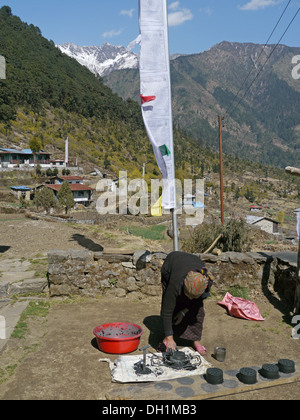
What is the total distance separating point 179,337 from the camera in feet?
19.0

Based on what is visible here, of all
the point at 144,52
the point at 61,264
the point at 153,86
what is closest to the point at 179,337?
the point at 61,264

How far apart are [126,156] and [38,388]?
100 m

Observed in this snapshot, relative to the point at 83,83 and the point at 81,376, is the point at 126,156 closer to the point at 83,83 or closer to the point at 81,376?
the point at 83,83

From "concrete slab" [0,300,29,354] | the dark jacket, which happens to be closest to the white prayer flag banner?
the dark jacket

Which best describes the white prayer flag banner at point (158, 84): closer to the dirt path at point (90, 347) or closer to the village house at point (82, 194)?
the dirt path at point (90, 347)

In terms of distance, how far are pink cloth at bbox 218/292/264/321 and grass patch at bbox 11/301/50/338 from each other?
343 centimetres

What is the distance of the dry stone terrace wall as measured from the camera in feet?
26.0

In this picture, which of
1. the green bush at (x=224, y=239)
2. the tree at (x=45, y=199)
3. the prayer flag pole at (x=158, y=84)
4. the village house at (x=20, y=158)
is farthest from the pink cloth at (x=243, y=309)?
the village house at (x=20, y=158)

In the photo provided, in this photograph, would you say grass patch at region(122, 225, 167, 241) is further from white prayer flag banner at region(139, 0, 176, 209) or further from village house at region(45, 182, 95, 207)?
village house at region(45, 182, 95, 207)

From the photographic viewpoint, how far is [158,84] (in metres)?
7.43

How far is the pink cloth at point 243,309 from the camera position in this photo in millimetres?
6914

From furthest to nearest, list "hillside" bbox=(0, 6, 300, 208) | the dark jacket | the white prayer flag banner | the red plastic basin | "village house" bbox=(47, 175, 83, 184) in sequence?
"hillside" bbox=(0, 6, 300, 208)
"village house" bbox=(47, 175, 83, 184)
the white prayer flag banner
the red plastic basin
the dark jacket

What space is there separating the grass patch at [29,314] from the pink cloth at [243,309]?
343cm

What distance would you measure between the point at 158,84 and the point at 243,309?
4559 mm
